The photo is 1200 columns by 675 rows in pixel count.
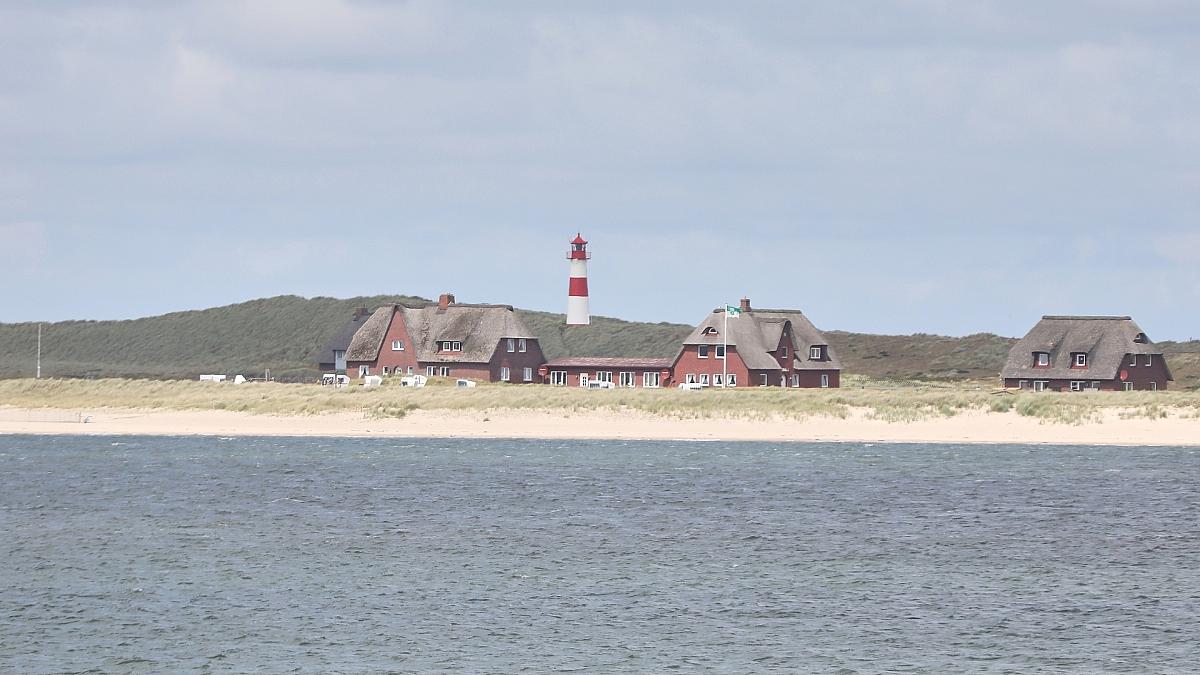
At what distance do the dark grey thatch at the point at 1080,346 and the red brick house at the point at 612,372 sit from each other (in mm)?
21166

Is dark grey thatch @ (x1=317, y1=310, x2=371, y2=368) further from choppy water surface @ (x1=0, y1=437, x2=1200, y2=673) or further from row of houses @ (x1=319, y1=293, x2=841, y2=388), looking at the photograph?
choppy water surface @ (x1=0, y1=437, x2=1200, y2=673)

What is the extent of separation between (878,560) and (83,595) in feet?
49.7


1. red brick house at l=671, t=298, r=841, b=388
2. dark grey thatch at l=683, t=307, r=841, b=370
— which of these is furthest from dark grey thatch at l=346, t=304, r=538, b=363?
dark grey thatch at l=683, t=307, r=841, b=370

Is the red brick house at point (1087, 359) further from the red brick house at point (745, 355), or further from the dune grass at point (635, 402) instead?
the dune grass at point (635, 402)

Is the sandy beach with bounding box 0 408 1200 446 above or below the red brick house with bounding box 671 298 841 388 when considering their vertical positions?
below

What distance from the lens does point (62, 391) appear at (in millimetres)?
83188

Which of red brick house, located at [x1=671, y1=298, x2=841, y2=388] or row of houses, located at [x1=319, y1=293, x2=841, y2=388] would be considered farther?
row of houses, located at [x1=319, y1=293, x2=841, y2=388]

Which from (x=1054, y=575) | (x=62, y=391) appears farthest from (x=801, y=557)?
(x=62, y=391)

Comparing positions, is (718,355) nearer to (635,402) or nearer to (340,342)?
(635,402)

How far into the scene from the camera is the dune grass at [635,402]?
219 feet

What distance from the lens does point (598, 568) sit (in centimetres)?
2933

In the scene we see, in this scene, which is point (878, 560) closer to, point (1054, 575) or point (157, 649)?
point (1054, 575)

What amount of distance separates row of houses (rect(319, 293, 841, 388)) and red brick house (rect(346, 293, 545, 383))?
0.06m

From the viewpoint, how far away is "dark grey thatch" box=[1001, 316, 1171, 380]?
294 feet
